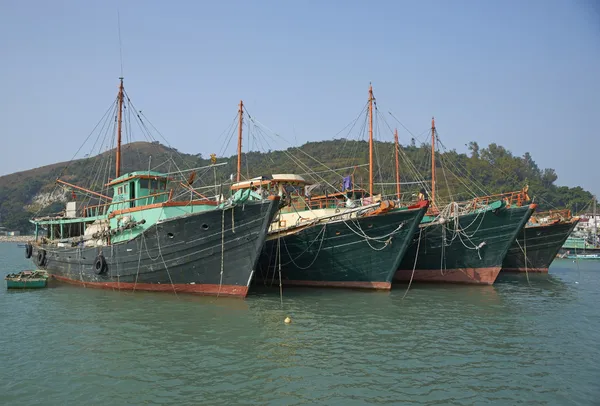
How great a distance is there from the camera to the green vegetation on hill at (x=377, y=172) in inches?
3091

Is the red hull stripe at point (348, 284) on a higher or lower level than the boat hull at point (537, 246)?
lower

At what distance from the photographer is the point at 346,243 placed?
19016 millimetres

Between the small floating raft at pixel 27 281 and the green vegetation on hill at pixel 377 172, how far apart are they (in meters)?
31.5

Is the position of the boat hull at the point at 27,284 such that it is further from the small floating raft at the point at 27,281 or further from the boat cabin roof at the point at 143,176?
the boat cabin roof at the point at 143,176

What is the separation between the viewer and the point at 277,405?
7.49m

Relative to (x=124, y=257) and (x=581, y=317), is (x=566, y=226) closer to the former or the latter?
(x=581, y=317)

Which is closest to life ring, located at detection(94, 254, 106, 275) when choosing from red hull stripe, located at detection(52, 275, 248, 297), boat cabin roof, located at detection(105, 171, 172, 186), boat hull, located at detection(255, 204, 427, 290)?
red hull stripe, located at detection(52, 275, 248, 297)

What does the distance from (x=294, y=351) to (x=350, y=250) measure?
9.09 meters

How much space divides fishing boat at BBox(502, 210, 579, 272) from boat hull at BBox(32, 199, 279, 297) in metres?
19.3

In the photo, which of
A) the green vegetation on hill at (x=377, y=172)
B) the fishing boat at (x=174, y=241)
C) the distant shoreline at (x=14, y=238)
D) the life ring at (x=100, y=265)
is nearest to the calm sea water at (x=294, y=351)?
the fishing boat at (x=174, y=241)

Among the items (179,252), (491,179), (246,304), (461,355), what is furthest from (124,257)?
(491,179)

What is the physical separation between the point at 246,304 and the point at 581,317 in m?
10.8

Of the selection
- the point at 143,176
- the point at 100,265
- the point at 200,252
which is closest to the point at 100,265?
the point at 100,265

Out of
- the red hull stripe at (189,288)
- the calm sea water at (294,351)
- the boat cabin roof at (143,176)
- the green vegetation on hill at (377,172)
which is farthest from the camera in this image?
the green vegetation on hill at (377,172)
